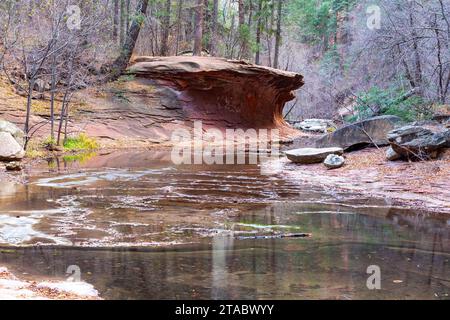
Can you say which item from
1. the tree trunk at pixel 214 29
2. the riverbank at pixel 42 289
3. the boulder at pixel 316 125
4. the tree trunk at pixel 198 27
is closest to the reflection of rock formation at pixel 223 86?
the tree trunk at pixel 198 27

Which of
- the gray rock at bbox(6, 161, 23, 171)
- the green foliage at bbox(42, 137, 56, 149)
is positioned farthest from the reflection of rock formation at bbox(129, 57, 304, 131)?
the gray rock at bbox(6, 161, 23, 171)

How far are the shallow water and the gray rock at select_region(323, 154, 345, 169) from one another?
2.82m

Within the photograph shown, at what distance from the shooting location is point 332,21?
45125mm

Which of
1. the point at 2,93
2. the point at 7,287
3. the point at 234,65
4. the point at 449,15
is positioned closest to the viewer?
the point at 7,287

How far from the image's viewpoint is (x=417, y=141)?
1319cm

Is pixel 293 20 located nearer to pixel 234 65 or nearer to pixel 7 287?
pixel 234 65

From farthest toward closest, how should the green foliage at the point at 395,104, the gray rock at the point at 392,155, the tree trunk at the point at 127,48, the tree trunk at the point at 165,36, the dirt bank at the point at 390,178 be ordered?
the tree trunk at the point at 165,36 → the tree trunk at the point at 127,48 → the green foliage at the point at 395,104 → the gray rock at the point at 392,155 → the dirt bank at the point at 390,178

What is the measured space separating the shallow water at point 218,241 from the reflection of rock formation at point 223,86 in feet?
54.5

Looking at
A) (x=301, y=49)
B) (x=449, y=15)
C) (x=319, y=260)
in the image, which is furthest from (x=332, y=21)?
(x=319, y=260)

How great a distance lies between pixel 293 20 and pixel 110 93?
3369cm

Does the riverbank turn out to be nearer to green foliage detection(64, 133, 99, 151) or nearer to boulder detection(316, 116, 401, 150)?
boulder detection(316, 116, 401, 150)

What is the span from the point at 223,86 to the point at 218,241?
24169 mm

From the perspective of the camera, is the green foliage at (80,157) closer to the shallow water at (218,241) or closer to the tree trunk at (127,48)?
the shallow water at (218,241)

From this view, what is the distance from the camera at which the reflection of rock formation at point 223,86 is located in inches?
1081
